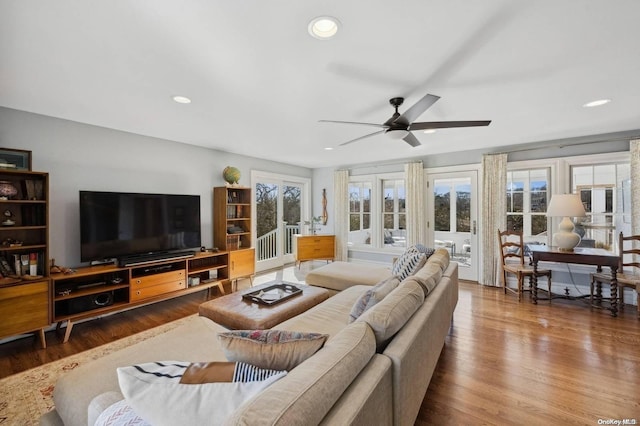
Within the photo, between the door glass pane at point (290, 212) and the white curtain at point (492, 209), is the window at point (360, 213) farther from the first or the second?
the white curtain at point (492, 209)

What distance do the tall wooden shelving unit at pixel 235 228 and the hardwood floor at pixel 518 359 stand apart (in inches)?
38.6

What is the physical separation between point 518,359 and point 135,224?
441cm

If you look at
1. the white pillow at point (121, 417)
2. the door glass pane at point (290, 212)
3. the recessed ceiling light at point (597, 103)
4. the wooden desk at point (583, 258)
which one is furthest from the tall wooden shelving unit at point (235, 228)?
the recessed ceiling light at point (597, 103)

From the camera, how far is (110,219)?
130 inches

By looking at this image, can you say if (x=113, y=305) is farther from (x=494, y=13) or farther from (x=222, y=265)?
(x=494, y=13)

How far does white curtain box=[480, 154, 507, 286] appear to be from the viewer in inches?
179

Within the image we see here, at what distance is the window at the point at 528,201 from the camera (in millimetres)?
4410

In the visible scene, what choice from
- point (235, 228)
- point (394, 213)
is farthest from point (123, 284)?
point (394, 213)

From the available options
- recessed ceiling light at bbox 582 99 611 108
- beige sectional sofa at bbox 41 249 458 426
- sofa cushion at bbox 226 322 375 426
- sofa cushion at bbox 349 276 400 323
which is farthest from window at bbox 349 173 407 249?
sofa cushion at bbox 226 322 375 426

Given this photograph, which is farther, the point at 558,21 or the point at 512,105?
the point at 512,105

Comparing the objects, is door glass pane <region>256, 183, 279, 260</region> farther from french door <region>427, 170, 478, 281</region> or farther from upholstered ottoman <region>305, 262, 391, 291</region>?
french door <region>427, 170, 478, 281</region>

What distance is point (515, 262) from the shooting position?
14.6 ft

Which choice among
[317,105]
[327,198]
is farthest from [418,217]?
[317,105]

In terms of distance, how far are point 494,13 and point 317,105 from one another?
1.62 metres
